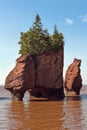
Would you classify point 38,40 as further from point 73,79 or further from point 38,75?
point 73,79

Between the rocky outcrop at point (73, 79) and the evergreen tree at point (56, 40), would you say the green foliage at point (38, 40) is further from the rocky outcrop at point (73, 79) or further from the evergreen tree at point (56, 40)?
the rocky outcrop at point (73, 79)

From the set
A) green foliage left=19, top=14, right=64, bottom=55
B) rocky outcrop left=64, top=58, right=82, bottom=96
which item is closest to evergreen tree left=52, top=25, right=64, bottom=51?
green foliage left=19, top=14, right=64, bottom=55

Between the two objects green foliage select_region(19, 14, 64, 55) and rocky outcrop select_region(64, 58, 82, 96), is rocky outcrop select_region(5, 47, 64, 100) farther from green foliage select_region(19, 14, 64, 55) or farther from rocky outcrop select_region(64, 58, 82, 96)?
rocky outcrop select_region(64, 58, 82, 96)

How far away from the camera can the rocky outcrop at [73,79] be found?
72.4 metres

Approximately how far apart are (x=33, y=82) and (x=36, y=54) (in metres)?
5.62

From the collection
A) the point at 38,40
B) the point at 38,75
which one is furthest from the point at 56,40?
the point at 38,75

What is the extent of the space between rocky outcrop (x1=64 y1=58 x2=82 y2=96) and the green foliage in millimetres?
15195

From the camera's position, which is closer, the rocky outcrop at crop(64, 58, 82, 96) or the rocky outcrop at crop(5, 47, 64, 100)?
the rocky outcrop at crop(5, 47, 64, 100)

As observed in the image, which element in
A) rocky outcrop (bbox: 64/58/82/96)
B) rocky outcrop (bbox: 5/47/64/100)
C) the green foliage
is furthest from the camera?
rocky outcrop (bbox: 64/58/82/96)

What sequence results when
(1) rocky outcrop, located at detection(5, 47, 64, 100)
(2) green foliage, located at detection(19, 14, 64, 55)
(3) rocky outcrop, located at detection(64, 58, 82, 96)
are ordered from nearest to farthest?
(1) rocky outcrop, located at detection(5, 47, 64, 100)
(2) green foliage, located at detection(19, 14, 64, 55)
(3) rocky outcrop, located at detection(64, 58, 82, 96)

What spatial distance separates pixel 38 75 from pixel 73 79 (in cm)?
1838

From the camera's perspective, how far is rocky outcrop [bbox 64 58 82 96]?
238ft

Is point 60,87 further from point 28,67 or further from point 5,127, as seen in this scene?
point 5,127

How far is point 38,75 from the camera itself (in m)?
55.9
